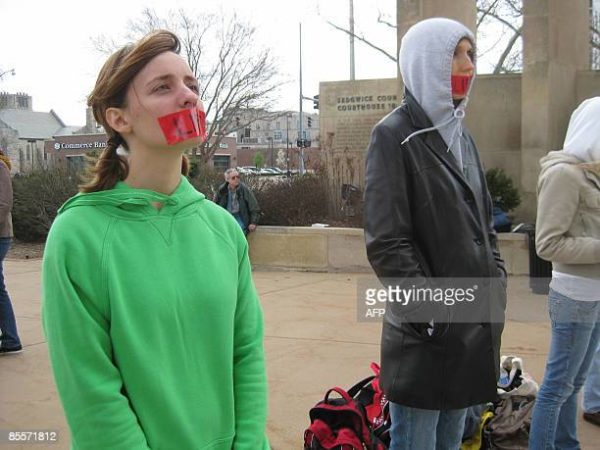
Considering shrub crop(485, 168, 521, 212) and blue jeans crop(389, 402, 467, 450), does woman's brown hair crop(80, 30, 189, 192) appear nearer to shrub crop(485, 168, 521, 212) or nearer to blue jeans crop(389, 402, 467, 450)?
blue jeans crop(389, 402, 467, 450)

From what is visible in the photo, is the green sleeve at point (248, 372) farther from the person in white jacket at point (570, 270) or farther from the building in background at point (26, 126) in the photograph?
the building in background at point (26, 126)

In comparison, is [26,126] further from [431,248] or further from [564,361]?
[431,248]

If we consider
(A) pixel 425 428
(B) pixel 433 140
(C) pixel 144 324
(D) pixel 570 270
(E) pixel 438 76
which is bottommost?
(A) pixel 425 428

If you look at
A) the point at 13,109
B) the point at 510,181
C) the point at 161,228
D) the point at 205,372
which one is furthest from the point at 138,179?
the point at 13,109

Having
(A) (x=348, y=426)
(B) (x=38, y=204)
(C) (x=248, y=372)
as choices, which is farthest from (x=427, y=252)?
(B) (x=38, y=204)

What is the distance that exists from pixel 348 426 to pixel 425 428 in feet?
3.07

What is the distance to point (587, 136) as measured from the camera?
3.16m

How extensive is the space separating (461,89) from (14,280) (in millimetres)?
8386

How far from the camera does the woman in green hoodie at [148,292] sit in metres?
1.52

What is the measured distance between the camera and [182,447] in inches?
64.3

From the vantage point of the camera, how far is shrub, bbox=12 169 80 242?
13180 millimetres

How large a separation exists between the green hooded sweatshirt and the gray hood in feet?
3.38

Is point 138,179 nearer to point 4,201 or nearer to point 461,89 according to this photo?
point 461,89

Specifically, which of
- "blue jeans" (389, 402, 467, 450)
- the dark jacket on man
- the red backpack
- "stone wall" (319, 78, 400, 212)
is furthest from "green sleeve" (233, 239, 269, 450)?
"stone wall" (319, 78, 400, 212)
